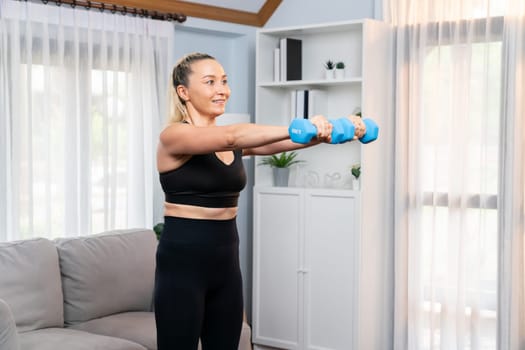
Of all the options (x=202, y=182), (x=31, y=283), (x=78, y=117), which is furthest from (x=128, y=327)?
(x=202, y=182)

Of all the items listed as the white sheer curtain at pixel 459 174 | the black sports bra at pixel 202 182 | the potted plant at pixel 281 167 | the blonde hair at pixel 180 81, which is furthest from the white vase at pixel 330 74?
the black sports bra at pixel 202 182

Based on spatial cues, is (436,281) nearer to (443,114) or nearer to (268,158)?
(443,114)

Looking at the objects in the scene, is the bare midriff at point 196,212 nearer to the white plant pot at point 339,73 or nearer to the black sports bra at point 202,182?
the black sports bra at point 202,182

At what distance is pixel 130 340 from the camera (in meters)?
3.52

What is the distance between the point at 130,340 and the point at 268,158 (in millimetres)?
1695

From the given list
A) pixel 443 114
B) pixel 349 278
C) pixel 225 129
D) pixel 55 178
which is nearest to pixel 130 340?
pixel 55 178

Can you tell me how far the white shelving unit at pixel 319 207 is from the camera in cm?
437

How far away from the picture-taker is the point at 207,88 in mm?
2422

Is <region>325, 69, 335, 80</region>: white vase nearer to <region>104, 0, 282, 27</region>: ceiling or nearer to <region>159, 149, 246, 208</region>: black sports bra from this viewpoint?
<region>104, 0, 282, 27</region>: ceiling

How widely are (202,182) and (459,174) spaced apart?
2.24m

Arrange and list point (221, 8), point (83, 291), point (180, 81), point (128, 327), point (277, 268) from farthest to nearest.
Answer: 1. point (221, 8)
2. point (277, 268)
3. point (83, 291)
4. point (128, 327)
5. point (180, 81)

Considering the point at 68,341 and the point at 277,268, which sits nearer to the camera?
the point at 68,341

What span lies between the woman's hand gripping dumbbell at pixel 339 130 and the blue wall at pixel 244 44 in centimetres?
276

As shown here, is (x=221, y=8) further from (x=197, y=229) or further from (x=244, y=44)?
(x=197, y=229)
